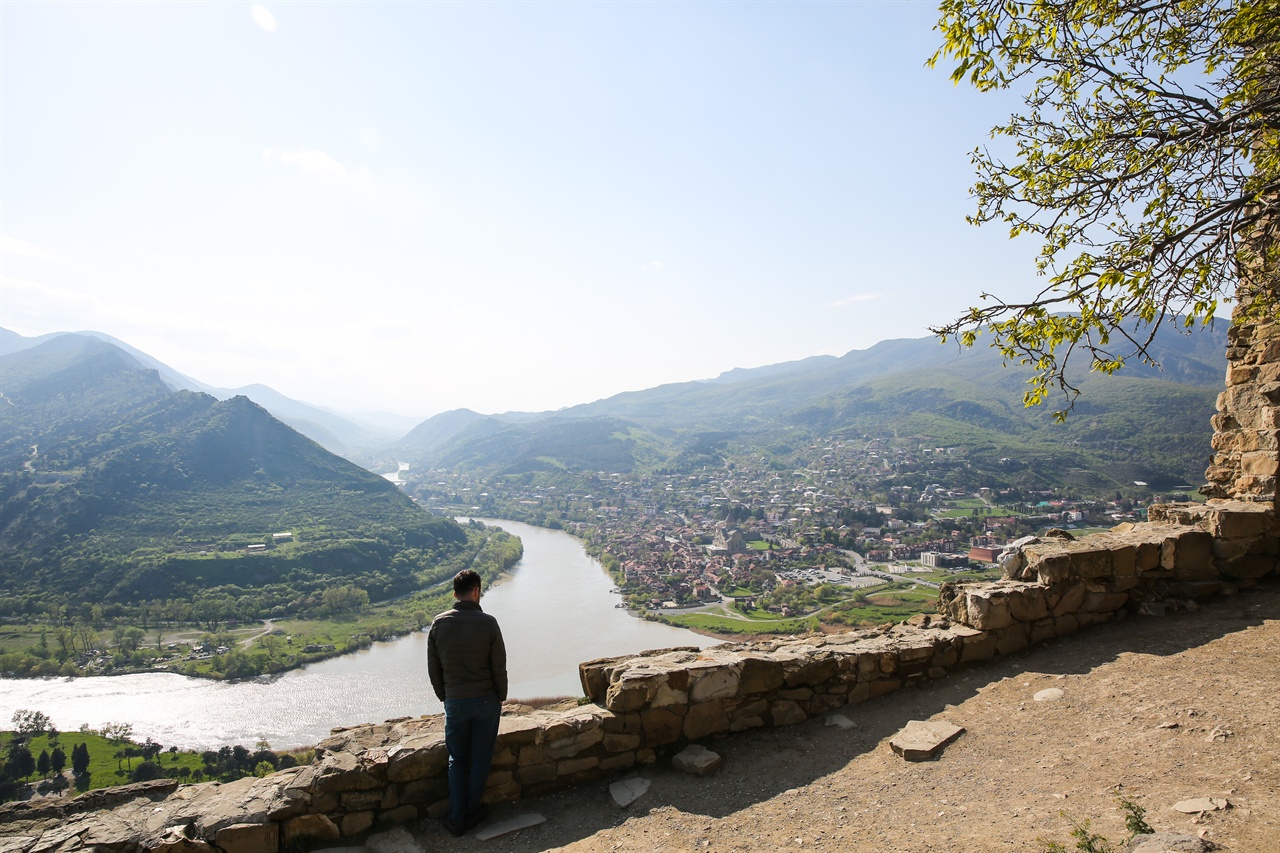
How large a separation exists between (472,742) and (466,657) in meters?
0.62

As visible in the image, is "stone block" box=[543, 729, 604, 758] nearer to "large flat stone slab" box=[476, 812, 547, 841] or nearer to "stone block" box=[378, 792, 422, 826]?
"large flat stone slab" box=[476, 812, 547, 841]

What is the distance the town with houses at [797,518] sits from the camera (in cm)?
4025

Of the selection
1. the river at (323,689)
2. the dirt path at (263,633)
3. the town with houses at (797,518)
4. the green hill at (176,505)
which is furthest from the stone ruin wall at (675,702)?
the green hill at (176,505)

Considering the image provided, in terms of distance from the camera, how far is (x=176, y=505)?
5859 cm

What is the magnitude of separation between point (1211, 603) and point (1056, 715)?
3127mm

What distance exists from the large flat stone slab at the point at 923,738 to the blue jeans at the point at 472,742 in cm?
312

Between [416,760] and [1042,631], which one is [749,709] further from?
[1042,631]

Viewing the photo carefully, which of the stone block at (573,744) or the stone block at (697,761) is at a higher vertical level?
the stone block at (573,744)

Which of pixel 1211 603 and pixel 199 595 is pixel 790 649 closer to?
pixel 1211 603

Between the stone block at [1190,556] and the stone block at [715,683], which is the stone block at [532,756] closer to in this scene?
the stone block at [715,683]

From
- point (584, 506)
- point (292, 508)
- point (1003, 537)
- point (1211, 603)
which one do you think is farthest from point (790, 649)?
point (584, 506)

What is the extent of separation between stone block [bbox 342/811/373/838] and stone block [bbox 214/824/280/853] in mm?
417

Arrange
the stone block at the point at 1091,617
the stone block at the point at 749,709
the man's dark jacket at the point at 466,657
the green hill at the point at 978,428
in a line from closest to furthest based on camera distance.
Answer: the man's dark jacket at the point at 466,657 < the stone block at the point at 749,709 < the stone block at the point at 1091,617 < the green hill at the point at 978,428

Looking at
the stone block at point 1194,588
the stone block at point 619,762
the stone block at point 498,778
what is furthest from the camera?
the stone block at point 1194,588
